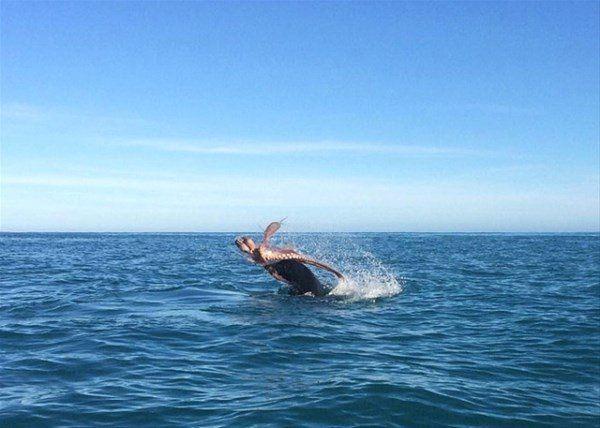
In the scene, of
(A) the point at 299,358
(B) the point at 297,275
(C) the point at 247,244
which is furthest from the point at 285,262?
(A) the point at 299,358

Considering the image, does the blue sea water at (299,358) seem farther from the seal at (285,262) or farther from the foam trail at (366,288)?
the seal at (285,262)

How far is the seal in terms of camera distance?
18033mm

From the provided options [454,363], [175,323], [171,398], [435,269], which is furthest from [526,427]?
[435,269]

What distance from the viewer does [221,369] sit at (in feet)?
34.7

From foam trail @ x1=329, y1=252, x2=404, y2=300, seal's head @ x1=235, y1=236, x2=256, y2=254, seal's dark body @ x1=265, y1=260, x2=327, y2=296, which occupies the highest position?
seal's head @ x1=235, y1=236, x2=256, y2=254

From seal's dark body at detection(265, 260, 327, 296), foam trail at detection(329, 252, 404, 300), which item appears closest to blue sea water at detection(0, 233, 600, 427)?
foam trail at detection(329, 252, 404, 300)

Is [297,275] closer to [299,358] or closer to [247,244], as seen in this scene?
[247,244]

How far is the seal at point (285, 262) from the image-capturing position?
1803 cm

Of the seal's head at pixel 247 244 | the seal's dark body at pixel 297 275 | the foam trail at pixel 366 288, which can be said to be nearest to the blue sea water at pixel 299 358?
the foam trail at pixel 366 288

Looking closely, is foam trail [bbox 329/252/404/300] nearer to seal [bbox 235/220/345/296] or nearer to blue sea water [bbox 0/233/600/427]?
blue sea water [bbox 0/233/600/427]

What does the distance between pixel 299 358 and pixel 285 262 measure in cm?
761

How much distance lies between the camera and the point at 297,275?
63.2ft

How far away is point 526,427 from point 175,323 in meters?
9.35

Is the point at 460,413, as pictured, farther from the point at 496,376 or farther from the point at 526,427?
the point at 496,376
